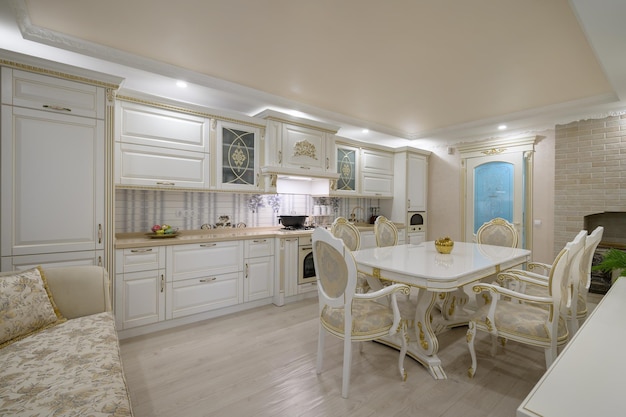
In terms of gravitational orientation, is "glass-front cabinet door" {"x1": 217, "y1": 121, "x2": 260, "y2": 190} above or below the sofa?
above

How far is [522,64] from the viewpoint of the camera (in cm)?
278

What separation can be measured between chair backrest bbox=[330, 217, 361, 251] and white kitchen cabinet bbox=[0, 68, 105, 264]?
7.11 ft

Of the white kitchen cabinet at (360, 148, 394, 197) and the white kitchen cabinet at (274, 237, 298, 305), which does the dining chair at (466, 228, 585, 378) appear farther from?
the white kitchen cabinet at (360, 148, 394, 197)

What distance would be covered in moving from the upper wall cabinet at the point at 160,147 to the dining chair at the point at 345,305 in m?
1.94

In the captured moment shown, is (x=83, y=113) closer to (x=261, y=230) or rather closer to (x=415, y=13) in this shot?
(x=261, y=230)

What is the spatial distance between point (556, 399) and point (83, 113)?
3.22 metres

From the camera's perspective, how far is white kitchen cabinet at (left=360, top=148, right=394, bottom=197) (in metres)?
5.09

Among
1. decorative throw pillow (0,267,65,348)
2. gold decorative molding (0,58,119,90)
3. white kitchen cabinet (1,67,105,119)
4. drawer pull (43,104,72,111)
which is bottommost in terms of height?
decorative throw pillow (0,267,65,348)

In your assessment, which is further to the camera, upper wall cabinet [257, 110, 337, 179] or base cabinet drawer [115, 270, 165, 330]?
upper wall cabinet [257, 110, 337, 179]

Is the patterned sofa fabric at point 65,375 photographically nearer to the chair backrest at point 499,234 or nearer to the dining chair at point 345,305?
the dining chair at point 345,305

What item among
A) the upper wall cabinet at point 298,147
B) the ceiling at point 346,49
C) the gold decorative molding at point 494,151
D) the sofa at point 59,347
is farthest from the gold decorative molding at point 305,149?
the gold decorative molding at point 494,151

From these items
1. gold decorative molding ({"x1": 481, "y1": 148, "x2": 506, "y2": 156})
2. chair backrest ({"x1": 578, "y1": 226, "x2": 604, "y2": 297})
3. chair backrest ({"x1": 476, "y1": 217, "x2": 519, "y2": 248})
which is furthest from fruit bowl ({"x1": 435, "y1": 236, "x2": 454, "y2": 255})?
gold decorative molding ({"x1": 481, "y1": 148, "x2": 506, "y2": 156})

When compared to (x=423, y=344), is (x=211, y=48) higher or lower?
higher

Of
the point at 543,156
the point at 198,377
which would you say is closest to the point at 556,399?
the point at 198,377
